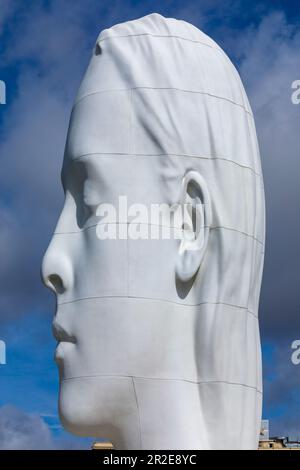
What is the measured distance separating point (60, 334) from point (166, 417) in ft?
3.87

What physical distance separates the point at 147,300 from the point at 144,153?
129 centimetres

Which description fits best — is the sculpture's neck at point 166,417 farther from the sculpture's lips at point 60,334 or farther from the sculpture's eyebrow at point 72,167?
the sculpture's eyebrow at point 72,167

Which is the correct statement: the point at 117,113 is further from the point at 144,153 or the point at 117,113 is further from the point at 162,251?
the point at 162,251

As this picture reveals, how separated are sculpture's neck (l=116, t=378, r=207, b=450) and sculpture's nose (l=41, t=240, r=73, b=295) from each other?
1.08 meters

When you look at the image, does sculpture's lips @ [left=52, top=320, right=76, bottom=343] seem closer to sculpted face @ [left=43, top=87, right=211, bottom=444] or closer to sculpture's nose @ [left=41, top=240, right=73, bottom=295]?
sculpted face @ [left=43, top=87, right=211, bottom=444]

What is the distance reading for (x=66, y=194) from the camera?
766cm

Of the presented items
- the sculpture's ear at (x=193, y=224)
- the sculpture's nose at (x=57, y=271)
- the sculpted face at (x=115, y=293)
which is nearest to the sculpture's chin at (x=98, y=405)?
the sculpted face at (x=115, y=293)

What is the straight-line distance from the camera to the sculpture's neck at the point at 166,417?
22.6 feet

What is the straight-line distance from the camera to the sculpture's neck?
688cm

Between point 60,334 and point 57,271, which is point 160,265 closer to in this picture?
point 57,271

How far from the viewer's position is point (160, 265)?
23.3ft

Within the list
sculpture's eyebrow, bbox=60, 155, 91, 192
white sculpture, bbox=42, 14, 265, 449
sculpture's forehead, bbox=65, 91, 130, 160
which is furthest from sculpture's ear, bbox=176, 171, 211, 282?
sculpture's eyebrow, bbox=60, 155, 91, 192
